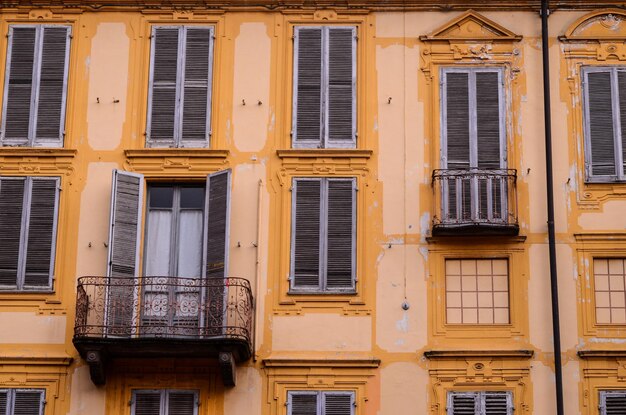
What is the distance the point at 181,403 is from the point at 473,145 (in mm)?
7337

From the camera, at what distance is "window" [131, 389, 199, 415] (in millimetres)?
24781

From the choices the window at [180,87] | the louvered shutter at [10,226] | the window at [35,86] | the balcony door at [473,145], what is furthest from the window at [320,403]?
the window at [35,86]

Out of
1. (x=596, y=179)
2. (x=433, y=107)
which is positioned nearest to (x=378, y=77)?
(x=433, y=107)

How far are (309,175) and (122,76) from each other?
420 centimetres

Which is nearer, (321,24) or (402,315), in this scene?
(402,315)

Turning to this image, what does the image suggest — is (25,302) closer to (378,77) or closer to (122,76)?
(122,76)

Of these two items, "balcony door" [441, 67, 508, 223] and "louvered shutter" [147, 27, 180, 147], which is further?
"louvered shutter" [147, 27, 180, 147]

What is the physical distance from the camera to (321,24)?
88.6 feet

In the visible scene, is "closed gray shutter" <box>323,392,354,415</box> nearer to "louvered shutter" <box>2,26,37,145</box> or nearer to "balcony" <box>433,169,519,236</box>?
"balcony" <box>433,169,519,236</box>

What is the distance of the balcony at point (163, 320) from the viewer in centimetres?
2419

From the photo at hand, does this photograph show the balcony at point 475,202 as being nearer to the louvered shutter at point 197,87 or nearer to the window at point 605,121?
the window at point 605,121

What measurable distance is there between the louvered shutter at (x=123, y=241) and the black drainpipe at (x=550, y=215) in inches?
301

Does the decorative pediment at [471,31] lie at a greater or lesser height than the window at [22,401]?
greater

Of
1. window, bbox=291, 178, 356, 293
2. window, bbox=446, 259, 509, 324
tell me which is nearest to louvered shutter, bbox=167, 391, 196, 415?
window, bbox=291, 178, 356, 293
